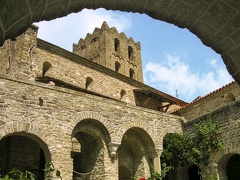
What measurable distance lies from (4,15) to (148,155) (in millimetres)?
13324

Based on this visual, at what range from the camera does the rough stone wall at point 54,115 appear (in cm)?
1050

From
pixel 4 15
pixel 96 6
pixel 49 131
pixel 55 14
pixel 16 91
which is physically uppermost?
pixel 16 91

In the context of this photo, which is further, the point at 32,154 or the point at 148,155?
the point at 148,155

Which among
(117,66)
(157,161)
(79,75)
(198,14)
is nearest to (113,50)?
(117,66)

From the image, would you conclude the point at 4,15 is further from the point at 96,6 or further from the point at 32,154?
the point at 32,154

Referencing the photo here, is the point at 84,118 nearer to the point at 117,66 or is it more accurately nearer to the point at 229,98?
the point at 229,98

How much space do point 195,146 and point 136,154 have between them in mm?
3015

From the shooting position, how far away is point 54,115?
11422mm

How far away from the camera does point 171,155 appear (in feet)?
48.1

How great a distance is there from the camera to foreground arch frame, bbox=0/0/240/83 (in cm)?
259

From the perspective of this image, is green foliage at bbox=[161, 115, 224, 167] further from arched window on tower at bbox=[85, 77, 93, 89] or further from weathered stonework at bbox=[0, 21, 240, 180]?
arched window on tower at bbox=[85, 77, 93, 89]

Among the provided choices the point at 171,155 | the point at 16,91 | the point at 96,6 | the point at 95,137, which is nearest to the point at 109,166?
the point at 95,137

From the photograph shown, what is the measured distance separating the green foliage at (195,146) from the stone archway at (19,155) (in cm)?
613

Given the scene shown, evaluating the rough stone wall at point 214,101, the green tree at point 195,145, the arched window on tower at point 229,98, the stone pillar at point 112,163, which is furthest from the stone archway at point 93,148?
the arched window on tower at point 229,98
